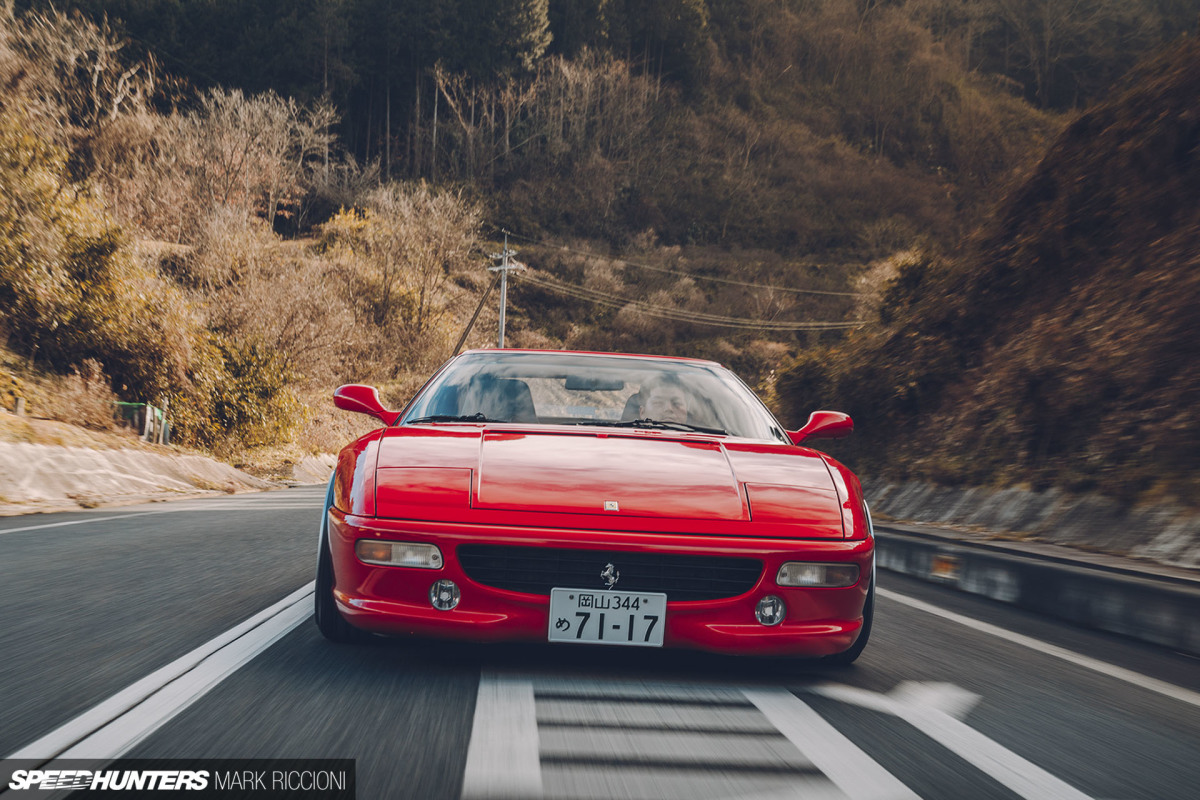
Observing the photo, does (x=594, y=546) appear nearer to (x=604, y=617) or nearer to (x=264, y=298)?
(x=604, y=617)

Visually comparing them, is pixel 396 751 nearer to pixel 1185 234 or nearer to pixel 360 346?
pixel 1185 234

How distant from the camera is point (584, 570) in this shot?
144 inches

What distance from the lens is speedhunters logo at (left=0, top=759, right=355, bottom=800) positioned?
2.52m

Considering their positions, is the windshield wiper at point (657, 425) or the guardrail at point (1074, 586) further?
the guardrail at point (1074, 586)

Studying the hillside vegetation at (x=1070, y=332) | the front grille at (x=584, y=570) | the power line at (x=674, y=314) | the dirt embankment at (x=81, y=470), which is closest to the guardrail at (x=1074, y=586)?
the hillside vegetation at (x=1070, y=332)

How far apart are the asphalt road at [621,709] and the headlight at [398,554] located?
0.44m

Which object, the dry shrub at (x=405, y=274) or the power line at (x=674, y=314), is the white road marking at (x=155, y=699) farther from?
the power line at (x=674, y=314)

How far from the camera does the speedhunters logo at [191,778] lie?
8.25 ft

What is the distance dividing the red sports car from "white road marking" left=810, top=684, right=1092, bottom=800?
0.21 m

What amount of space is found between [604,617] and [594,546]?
25 centimetres

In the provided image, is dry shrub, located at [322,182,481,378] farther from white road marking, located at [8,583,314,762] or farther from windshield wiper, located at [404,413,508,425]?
white road marking, located at [8,583,314,762]

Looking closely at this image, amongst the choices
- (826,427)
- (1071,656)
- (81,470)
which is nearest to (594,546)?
(826,427)

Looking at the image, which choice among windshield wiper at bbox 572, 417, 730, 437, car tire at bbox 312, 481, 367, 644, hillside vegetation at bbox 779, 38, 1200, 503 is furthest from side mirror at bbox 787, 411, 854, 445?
hillside vegetation at bbox 779, 38, 1200, 503

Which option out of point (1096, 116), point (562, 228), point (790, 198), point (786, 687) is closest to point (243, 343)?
point (1096, 116)
